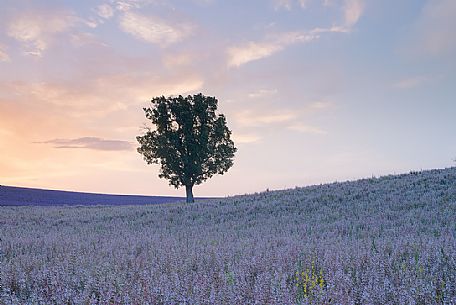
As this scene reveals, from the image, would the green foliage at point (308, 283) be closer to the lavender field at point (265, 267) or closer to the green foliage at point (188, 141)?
the lavender field at point (265, 267)

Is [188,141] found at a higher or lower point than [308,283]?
higher

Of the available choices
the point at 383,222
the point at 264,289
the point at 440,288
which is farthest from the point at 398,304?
the point at 383,222

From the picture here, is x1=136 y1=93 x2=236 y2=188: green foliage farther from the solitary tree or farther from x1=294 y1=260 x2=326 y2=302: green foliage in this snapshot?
x1=294 y1=260 x2=326 y2=302: green foliage

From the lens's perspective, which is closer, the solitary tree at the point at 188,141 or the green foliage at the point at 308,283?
the green foliage at the point at 308,283

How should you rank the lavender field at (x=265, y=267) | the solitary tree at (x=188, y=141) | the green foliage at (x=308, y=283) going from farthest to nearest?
1. the solitary tree at (x=188, y=141)
2. the green foliage at (x=308, y=283)
3. the lavender field at (x=265, y=267)

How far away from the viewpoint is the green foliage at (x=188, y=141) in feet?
116

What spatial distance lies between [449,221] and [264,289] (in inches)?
472

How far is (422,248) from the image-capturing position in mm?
8867

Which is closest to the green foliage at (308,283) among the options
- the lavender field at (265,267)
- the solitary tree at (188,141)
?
the lavender field at (265,267)

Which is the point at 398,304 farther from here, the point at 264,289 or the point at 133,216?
the point at 133,216

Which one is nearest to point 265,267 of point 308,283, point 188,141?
point 308,283

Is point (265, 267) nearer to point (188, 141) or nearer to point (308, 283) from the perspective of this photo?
point (308, 283)

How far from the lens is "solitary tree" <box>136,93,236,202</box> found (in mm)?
35438

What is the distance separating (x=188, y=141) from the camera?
117 ft
